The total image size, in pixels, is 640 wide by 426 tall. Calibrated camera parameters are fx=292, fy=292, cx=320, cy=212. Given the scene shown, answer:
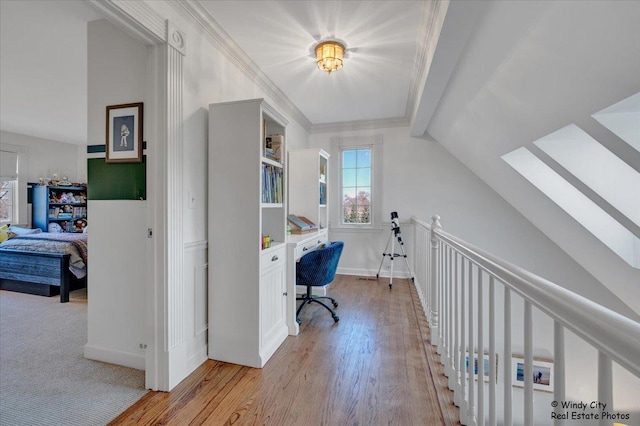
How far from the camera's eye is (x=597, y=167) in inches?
83.7

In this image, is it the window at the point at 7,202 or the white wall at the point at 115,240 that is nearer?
the white wall at the point at 115,240

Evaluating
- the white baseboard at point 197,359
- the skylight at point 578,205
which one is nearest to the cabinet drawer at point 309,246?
the white baseboard at point 197,359

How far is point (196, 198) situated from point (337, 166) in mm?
2945

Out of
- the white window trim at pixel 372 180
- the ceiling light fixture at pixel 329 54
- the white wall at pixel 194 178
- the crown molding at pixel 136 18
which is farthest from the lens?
the white window trim at pixel 372 180

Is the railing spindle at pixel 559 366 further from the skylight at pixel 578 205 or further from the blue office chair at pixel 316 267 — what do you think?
the skylight at pixel 578 205

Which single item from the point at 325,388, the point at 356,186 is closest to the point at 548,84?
the point at 325,388

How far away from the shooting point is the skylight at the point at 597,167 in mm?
1984

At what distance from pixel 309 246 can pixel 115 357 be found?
5.81ft

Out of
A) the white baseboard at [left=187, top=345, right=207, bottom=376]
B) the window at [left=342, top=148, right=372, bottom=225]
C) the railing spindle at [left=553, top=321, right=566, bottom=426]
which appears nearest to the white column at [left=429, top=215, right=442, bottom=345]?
the railing spindle at [left=553, top=321, right=566, bottom=426]

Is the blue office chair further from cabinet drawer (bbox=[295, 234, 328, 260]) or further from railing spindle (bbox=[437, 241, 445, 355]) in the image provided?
railing spindle (bbox=[437, 241, 445, 355])

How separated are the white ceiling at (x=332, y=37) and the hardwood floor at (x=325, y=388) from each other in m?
2.43

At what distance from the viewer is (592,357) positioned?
118 inches

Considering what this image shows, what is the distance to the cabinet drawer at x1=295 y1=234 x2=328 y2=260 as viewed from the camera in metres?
2.71

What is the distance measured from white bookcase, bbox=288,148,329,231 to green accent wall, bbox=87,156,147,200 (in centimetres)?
191
